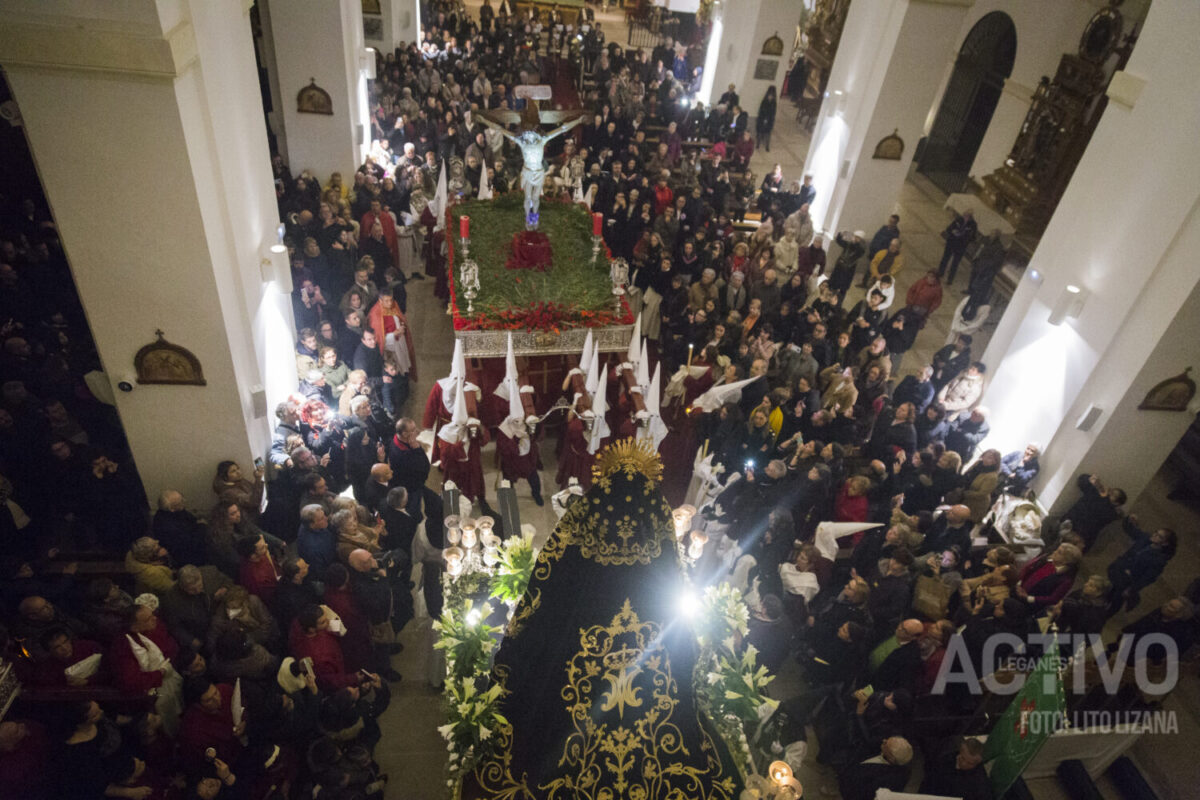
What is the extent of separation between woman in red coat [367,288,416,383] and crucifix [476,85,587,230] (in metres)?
2.60

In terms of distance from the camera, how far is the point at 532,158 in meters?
9.99

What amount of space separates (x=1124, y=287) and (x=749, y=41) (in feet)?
43.9

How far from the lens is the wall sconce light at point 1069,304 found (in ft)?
26.4

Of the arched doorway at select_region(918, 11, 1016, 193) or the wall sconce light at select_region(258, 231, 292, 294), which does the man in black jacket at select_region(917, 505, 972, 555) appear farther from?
the arched doorway at select_region(918, 11, 1016, 193)

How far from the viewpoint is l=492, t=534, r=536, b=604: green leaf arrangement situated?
4.57 meters

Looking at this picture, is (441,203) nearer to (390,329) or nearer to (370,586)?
(390,329)

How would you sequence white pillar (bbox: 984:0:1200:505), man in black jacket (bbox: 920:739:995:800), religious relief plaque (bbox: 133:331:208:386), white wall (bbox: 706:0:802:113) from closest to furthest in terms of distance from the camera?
man in black jacket (bbox: 920:739:995:800) → religious relief plaque (bbox: 133:331:208:386) → white pillar (bbox: 984:0:1200:505) → white wall (bbox: 706:0:802:113)

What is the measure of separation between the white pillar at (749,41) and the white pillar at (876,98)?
16.4 feet

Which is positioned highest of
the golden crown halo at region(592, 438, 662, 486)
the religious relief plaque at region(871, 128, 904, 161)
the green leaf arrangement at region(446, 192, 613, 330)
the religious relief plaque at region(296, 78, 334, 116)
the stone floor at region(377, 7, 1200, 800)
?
the golden crown halo at region(592, 438, 662, 486)

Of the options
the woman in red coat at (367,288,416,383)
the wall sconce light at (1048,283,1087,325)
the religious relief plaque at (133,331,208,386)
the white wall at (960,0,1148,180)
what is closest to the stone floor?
the woman in red coat at (367,288,416,383)

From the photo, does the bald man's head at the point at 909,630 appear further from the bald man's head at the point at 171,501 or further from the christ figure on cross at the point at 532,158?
the christ figure on cross at the point at 532,158

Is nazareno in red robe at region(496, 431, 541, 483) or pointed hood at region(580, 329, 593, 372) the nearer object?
nazareno in red robe at region(496, 431, 541, 483)

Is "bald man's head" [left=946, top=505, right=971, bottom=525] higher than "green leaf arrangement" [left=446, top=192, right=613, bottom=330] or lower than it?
lower

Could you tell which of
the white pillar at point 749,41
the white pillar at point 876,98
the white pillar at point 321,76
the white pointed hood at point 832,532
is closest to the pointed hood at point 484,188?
the white pillar at point 321,76
